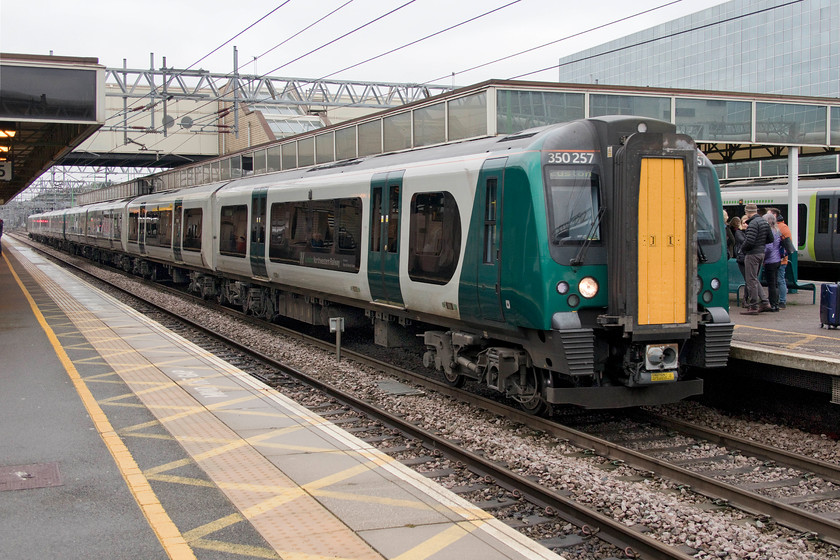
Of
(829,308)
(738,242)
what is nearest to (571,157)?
(829,308)

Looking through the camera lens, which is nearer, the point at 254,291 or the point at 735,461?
the point at 735,461

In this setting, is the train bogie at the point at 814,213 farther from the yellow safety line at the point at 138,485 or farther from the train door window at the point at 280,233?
the yellow safety line at the point at 138,485

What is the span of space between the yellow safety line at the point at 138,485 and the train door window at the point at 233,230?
7.34 meters

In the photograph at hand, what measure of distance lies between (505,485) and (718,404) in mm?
4605

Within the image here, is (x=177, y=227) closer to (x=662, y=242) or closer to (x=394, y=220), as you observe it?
(x=394, y=220)

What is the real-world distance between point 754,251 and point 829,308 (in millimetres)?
1550

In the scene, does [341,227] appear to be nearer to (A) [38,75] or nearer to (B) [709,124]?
(A) [38,75]

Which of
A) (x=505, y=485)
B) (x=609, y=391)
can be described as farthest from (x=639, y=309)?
(x=505, y=485)

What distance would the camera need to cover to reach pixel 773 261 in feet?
40.4

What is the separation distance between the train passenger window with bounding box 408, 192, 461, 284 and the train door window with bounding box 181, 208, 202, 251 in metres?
11.3

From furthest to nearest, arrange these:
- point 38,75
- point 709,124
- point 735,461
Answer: point 709,124
point 38,75
point 735,461

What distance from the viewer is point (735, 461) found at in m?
7.41

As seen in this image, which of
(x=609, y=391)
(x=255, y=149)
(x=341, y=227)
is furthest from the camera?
(x=255, y=149)

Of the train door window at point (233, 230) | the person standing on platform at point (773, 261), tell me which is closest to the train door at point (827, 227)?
the person standing on platform at point (773, 261)
